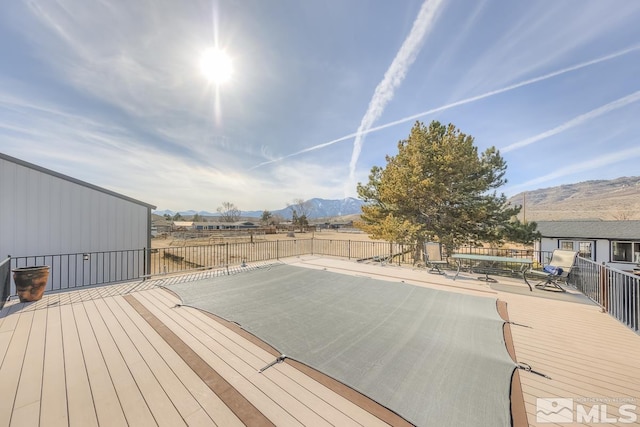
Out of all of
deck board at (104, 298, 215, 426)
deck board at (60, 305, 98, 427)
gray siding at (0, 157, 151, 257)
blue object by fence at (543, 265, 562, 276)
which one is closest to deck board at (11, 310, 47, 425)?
deck board at (60, 305, 98, 427)

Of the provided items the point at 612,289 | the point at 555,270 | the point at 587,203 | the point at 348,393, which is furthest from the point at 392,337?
the point at 587,203

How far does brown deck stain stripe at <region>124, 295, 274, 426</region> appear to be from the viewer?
1649 millimetres

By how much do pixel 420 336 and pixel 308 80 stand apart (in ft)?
30.5

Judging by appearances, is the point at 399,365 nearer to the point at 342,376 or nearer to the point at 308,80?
the point at 342,376

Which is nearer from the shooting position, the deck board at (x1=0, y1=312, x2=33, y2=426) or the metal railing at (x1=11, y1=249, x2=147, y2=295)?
the deck board at (x1=0, y1=312, x2=33, y2=426)

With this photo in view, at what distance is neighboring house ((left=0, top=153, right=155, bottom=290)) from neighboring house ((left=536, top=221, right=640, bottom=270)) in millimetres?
23410

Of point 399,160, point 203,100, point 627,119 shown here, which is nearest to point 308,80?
point 203,100

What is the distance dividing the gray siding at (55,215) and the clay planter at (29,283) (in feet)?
5.88

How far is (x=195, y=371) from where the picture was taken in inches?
85.5

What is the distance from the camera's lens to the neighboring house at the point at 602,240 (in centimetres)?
1443

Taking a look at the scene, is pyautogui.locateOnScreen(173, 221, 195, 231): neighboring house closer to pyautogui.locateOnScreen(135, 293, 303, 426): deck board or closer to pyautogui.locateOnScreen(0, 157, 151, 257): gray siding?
pyautogui.locateOnScreen(0, 157, 151, 257): gray siding

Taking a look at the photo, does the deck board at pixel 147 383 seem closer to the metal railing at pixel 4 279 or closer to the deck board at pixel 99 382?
the deck board at pixel 99 382

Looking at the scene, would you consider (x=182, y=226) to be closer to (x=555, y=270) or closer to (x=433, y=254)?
(x=433, y=254)

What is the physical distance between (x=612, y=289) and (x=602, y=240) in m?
18.9
